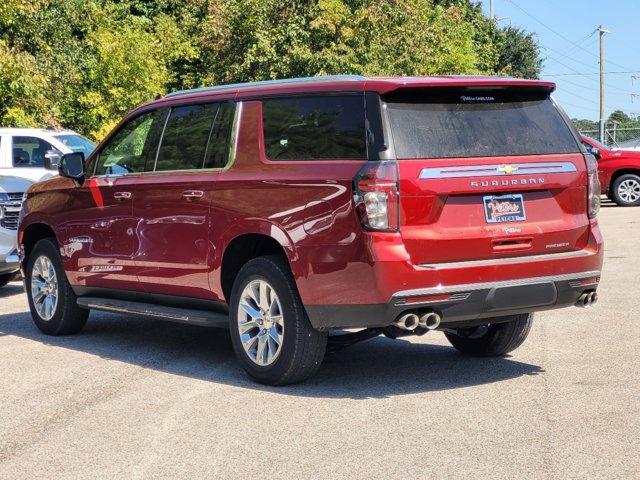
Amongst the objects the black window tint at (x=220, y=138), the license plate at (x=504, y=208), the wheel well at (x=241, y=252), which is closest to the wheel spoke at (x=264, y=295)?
the wheel well at (x=241, y=252)

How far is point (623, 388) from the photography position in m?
7.10

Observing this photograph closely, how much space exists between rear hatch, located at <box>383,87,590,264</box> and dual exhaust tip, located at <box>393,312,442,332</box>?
317mm

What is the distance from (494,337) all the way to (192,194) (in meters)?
2.32

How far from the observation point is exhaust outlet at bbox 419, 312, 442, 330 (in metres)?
6.88

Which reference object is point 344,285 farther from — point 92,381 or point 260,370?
point 92,381

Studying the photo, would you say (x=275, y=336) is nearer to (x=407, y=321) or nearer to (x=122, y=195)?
(x=407, y=321)

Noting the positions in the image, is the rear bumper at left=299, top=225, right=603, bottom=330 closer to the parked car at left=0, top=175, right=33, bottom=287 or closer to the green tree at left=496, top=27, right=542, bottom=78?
the parked car at left=0, top=175, right=33, bottom=287

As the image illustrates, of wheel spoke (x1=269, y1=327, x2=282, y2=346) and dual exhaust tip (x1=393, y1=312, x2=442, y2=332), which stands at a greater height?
dual exhaust tip (x1=393, y1=312, x2=442, y2=332)

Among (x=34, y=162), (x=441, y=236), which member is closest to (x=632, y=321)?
(x=441, y=236)

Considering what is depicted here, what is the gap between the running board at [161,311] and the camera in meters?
8.00

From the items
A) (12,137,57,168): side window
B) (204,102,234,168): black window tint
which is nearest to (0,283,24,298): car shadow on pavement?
(12,137,57,168): side window

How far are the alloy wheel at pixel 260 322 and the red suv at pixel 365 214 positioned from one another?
0.01m

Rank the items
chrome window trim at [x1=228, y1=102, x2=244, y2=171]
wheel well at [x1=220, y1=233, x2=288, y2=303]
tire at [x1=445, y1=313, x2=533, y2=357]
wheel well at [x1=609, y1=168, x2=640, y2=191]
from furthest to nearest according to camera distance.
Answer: wheel well at [x1=609, y1=168, x2=640, y2=191]
tire at [x1=445, y1=313, x2=533, y2=357]
chrome window trim at [x1=228, y1=102, x2=244, y2=171]
wheel well at [x1=220, y1=233, x2=288, y2=303]

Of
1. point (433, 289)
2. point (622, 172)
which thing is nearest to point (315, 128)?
point (433, 289)
